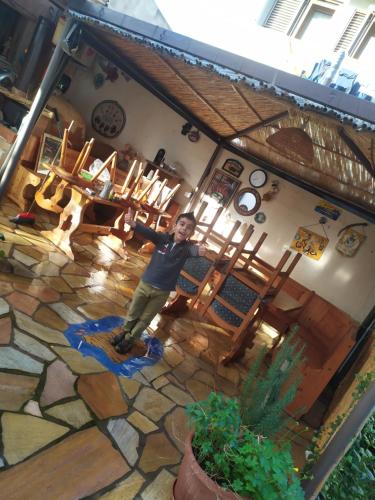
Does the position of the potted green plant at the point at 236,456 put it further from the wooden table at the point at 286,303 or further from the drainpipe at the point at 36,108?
the drainpipe at the point at 36,108

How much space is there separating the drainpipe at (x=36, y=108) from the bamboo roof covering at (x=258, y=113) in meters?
0.68

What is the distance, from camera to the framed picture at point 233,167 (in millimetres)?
9414

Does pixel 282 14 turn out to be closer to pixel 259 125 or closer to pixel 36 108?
pixel 259 125

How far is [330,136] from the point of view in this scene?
183 inches

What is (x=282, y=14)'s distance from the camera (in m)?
9.20

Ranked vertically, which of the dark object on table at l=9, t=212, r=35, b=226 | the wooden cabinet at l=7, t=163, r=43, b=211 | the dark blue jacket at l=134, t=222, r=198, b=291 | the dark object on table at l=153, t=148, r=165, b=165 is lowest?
the dark object on table at l=9, t=212, r=35, b=226

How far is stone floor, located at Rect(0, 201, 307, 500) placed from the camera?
2373 millimetres

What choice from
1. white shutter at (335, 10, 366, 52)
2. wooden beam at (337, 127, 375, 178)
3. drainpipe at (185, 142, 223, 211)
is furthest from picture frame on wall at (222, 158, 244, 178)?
wooden beam at (337, 127, 375, 178)

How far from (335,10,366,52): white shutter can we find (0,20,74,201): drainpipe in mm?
7411

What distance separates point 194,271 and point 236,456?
339 centimetres

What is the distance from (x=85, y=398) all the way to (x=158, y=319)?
2666 millimetres

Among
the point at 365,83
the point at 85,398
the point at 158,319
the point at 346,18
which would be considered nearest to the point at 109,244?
the point at 158,319

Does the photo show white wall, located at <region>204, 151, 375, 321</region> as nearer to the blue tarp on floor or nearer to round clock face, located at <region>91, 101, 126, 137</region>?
round clock face, located at <region>91, 101, 126, 137</region>

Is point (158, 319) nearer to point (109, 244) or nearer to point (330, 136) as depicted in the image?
point (109, 244)
